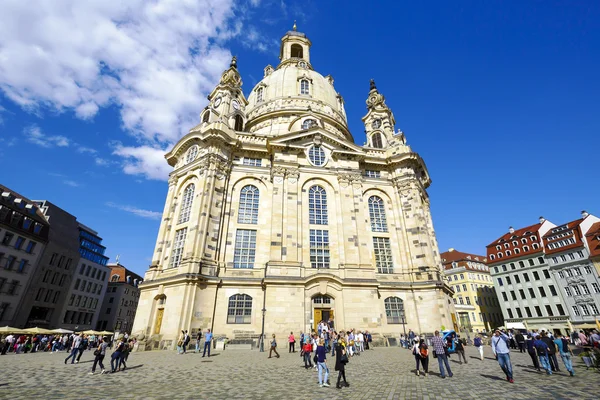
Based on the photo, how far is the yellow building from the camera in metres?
59.0

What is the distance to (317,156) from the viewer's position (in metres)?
34.3

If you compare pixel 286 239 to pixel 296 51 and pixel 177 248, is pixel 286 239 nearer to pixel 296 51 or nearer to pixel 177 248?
pixel 177 248

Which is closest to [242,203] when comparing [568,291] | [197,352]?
[197,352]

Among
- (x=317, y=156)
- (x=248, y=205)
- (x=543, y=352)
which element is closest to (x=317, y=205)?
(x=317, y=156)

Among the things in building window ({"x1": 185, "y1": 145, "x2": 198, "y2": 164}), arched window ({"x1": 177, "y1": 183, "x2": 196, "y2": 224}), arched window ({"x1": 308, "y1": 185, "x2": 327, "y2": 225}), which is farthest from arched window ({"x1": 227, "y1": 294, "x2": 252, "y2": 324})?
building window ({"x1": 185, "y1": 145, "x2": 198, "y2": 164})

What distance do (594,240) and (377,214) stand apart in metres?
39.7

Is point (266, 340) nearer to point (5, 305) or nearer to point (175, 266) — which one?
point (175, 266)

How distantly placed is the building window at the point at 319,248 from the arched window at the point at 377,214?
253 inches

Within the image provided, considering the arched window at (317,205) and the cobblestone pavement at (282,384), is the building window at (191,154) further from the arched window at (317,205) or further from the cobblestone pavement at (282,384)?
the cobblestone pavement at (282,384)

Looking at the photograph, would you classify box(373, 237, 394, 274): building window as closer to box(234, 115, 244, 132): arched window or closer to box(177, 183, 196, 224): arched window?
box(177, 183, 196, 224): arched window

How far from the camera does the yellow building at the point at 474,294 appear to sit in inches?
2324

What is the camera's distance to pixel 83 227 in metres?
58.1

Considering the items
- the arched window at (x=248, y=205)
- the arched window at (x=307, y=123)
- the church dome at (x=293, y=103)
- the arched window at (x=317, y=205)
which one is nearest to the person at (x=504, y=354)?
the arched window at (x=317, y=205)

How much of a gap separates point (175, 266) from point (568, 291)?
60.0 m
